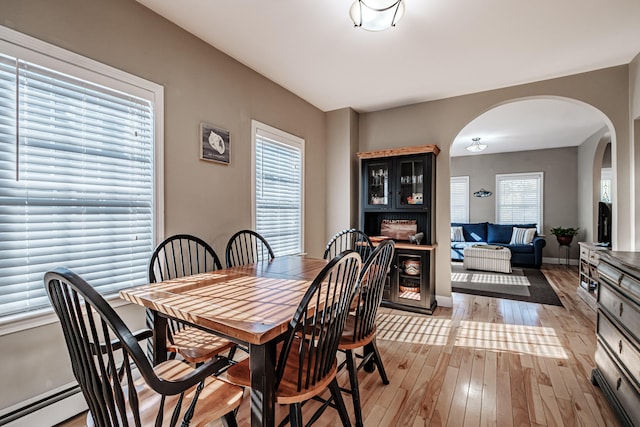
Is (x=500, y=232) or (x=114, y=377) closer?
(x=114, y=377)

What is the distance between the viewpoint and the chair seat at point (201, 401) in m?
1.05

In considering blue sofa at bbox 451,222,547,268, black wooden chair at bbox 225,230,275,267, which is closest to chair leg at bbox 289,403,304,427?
black wooden chair at bbox 225,230,275,267

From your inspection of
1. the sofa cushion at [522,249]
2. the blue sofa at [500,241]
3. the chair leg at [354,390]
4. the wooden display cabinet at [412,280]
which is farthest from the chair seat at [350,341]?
the sofa cushion at [522,249]

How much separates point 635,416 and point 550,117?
4622mm

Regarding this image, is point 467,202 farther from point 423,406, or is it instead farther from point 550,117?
point 423,406

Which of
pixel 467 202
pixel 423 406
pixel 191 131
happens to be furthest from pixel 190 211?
pixel 467 202

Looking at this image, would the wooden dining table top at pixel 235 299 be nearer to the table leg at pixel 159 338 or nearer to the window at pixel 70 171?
the table leg at pixel 159 338

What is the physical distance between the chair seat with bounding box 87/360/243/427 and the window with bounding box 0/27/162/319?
101 cm

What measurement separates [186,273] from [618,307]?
2.94 m

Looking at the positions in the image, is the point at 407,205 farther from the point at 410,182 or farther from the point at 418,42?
the point at 418,42

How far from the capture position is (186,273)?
238 centimetres

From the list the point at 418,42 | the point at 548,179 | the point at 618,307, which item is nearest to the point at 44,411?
the point at 618,307

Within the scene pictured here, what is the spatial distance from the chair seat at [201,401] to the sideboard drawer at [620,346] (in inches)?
79.2

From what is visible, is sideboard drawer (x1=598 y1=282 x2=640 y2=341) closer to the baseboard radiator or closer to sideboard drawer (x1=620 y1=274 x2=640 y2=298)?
sideboard drawer (x1=620 y1=274 x2=640 y2=298)
